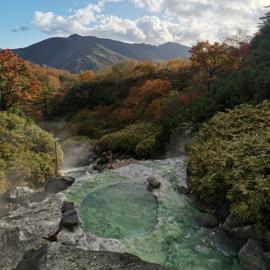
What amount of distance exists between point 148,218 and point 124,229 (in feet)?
5.57

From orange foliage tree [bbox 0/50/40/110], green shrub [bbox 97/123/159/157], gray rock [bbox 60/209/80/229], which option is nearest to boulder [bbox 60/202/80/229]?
gray rock [bbox 60/209/80/229]

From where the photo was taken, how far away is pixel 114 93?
72.4 metres

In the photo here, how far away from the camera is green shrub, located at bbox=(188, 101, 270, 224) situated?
617 inches

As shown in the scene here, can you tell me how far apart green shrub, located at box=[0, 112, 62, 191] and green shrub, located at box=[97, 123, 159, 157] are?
35.8 ft

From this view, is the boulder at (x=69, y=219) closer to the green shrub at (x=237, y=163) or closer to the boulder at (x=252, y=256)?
the green shrub at (x=237, y=163)

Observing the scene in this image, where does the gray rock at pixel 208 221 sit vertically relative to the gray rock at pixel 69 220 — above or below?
below

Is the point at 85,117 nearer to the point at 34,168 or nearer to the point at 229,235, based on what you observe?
the point at 34,168

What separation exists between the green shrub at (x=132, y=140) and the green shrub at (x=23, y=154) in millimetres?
10913

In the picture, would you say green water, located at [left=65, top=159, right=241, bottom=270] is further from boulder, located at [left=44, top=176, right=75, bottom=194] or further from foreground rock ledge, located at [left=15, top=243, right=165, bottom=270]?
foreground rock ledge, located at [left=15, top=243, right=165, bottom=270]

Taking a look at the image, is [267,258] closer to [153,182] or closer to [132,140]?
[153,182]

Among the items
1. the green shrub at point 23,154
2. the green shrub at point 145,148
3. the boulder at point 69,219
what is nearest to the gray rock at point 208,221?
the boulder at point 69,219

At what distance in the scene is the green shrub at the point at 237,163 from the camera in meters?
15.7

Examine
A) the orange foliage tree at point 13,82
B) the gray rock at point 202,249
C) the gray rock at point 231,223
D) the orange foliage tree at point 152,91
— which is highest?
the orange foliage tree at point 13,82

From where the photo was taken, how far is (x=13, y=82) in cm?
3659
